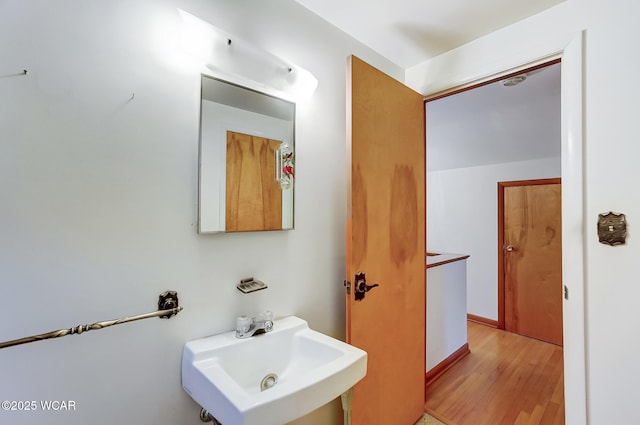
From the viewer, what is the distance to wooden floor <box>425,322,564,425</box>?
1.88m

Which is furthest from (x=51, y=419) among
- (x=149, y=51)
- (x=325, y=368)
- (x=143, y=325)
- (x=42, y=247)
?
(x=149, y=51)

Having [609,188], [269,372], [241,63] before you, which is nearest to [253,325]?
[269,372]

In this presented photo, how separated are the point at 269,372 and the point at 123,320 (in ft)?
1.89

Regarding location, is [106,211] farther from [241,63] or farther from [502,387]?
[502,387]

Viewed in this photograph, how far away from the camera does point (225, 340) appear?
1022 mm

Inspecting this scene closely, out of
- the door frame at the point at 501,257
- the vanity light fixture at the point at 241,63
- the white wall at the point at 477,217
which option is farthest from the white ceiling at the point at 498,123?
the vanity light fixture at the point at 241,63

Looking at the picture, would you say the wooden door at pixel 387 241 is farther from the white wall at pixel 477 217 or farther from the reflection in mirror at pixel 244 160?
the white wall at pixel 477 217

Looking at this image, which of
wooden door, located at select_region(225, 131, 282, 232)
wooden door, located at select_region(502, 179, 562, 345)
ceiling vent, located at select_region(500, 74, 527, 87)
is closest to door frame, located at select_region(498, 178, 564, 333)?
wooden door, located at select_region(502, 179, 562, 345)

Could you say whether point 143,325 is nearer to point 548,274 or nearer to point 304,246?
point 304,246

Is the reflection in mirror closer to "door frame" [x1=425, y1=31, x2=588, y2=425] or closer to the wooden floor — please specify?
"door frame" [x1=425, y1=31, x2=588, y2=425]

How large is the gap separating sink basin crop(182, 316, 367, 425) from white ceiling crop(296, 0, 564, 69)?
1.54 meters

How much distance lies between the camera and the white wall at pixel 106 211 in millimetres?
721

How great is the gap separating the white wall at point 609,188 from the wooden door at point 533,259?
2.31 m

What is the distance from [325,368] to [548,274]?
11.2 feet
